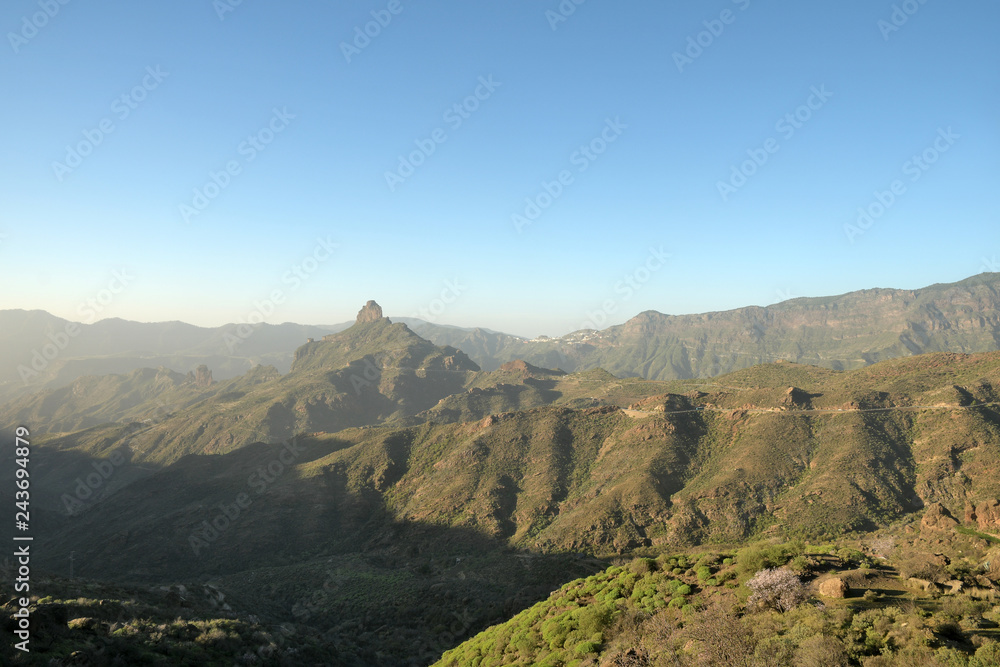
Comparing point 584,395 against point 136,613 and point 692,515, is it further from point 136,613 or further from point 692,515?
point 136,613

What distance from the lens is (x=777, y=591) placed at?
2045 cm

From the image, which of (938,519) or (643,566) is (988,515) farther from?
(643,566)

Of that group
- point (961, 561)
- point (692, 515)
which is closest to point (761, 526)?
point (692, 515)

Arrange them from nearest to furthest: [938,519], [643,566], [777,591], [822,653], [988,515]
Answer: [822,653] < [777,591] < [643,566] < [938,519] < [988,515]

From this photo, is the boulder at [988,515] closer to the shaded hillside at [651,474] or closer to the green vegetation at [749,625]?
the shaded hillside at [651,474]

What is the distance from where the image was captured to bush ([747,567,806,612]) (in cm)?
1998

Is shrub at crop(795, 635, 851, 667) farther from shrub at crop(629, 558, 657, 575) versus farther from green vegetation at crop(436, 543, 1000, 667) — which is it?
shrub at crop(629, 558, 657, 575)

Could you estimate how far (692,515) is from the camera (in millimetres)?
67312

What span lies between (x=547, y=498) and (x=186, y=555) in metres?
63.6

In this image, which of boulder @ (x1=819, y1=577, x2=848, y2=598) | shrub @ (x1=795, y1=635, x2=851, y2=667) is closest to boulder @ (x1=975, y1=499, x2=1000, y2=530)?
boulder @ (x1=819, y1=577, x2=848, y2=598)

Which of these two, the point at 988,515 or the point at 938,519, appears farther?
the point at 988,515

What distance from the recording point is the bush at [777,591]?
65.6 ft

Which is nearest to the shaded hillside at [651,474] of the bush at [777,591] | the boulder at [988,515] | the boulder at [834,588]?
the boulder at [988,515]

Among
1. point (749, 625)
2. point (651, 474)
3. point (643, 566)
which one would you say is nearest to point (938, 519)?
point (643, 566)
